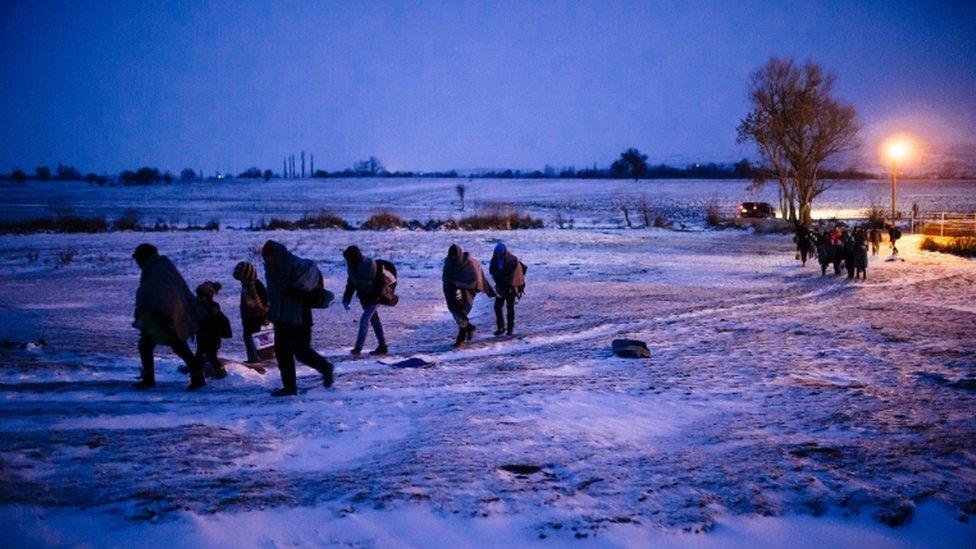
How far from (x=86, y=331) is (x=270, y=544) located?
27.8 feet

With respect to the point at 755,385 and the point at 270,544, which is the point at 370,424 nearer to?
the point at 270,544

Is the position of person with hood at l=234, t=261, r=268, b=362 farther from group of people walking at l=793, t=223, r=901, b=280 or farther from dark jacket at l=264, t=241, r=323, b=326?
group of people walking at l=793, t=223, r=901, b=280

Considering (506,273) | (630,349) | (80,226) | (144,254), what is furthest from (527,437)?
(80,226)

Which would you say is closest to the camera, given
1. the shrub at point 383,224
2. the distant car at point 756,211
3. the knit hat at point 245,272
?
the knit hat at point 245,272

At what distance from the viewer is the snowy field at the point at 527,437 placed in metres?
4.00

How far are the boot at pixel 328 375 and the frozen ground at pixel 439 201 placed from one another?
1332 inches

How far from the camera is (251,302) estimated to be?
8.05 meters

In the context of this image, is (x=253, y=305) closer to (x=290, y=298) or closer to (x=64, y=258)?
(x=290, y=298)

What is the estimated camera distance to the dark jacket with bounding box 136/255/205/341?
661 centimetres

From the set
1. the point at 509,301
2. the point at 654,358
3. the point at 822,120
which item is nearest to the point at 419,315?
the point at 509,301

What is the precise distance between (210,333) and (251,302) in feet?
2.67

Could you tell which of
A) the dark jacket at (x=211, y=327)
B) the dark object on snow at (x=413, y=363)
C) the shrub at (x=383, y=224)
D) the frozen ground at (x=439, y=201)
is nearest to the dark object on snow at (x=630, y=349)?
the dark object on snow at (x=413, y=363)

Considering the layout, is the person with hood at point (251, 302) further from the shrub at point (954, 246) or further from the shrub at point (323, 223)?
the shrub at point (323, 223)

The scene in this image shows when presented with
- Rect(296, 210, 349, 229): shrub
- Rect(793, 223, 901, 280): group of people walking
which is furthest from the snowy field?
Rect(296, 210, 349, 229): shrub
